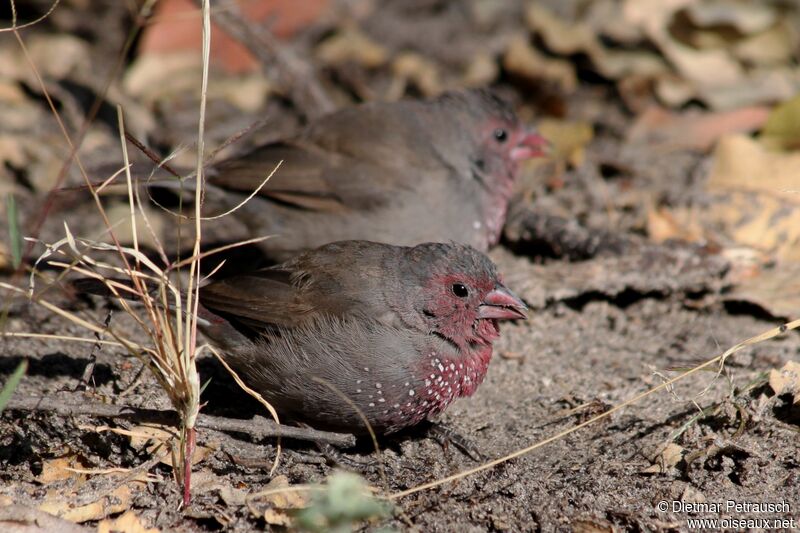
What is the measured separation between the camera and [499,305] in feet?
11.1

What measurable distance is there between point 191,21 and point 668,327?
144 inches

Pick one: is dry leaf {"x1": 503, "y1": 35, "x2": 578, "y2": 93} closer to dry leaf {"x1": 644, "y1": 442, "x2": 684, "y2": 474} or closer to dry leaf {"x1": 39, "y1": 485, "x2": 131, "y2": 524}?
dry leaf {"x1": 644, "y1": 442, "x2": 684, "y2": 474}

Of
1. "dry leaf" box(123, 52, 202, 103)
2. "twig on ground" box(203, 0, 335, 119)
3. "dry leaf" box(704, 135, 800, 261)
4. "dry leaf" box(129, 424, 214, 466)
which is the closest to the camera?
"dry leaf" box(129, 424, 214, 466)

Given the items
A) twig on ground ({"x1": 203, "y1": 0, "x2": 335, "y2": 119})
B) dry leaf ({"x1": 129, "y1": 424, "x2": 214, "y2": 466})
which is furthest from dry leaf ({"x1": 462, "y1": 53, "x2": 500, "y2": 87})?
dry leaf ({"x1": 129, "y1": 424, "x2": 214, "y2": 466})

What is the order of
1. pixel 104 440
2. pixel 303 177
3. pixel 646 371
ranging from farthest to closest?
pixel 303 177 < pixel 646 371 < pixel 104 440

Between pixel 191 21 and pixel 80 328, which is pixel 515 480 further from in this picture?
pixel 191 21

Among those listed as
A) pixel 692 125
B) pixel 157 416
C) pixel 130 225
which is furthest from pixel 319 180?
pixel 692 125

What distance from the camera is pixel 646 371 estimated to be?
12.1 feet

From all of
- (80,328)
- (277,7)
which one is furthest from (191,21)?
(80,328)

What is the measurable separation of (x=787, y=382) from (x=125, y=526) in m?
2.16

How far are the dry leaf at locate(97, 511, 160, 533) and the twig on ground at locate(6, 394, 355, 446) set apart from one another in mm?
298

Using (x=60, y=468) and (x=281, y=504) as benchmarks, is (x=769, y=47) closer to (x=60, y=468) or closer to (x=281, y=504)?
(x=281, y=504)

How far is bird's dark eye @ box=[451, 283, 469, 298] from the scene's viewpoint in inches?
132

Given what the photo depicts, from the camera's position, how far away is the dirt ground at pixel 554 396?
283cm
